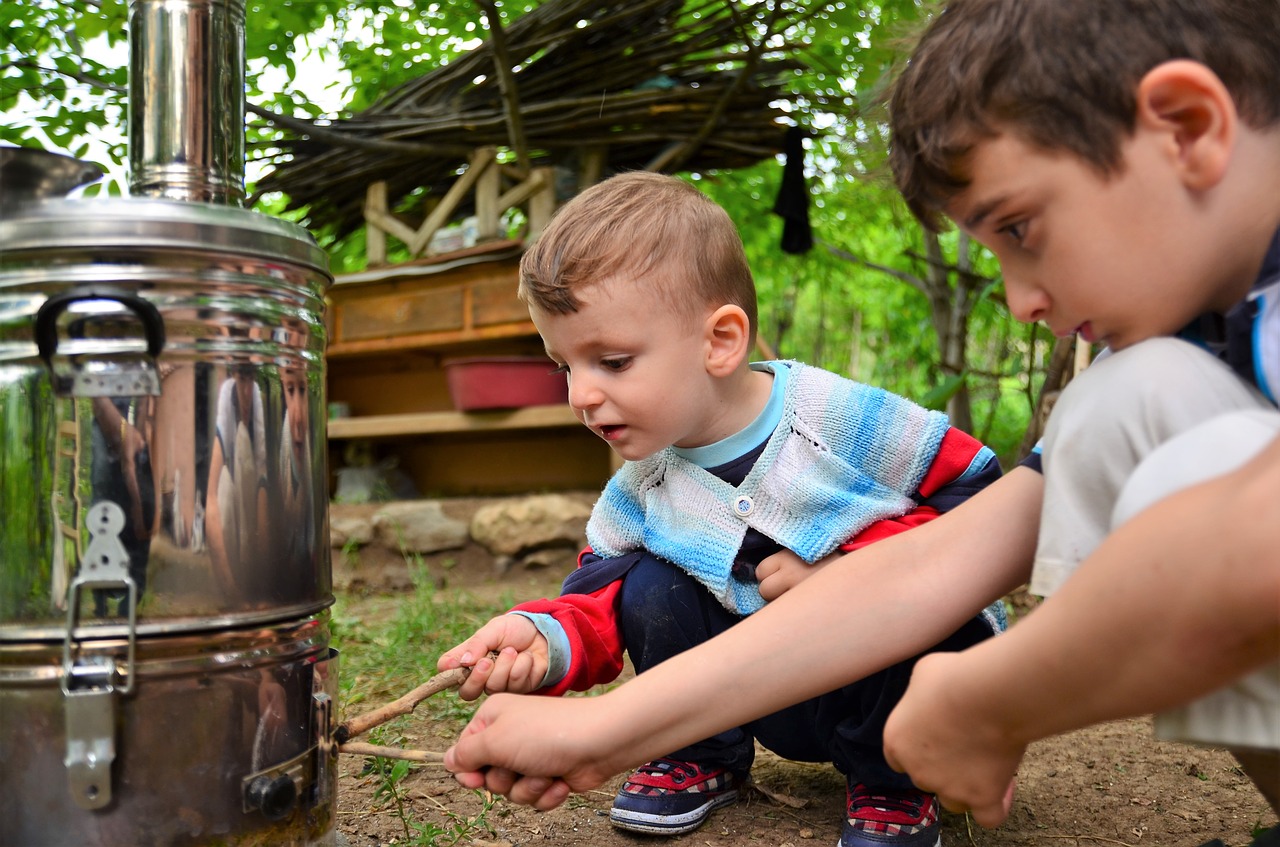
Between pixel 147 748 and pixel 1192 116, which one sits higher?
pixel 1192 116

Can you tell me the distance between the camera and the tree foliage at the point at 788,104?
118 inches

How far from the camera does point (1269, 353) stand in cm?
91

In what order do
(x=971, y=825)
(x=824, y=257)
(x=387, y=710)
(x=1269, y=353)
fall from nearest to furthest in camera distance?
1. (x=1269, y=353)
2. (x=387, y=710)
3. (x=971, y=825)
4. (x=824, y=257)

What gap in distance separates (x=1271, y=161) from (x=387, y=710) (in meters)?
1.11

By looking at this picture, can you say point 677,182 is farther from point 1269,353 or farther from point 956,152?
point 1269,353

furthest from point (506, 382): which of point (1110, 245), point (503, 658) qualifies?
point (1110, 245)

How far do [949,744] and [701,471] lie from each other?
72 cm

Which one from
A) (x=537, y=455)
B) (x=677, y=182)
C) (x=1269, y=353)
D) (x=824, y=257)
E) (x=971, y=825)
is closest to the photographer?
(x=1269, y=353)

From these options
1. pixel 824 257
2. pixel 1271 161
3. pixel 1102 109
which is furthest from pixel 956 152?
pixel 824 257

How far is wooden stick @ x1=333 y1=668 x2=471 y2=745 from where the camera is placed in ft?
4.00

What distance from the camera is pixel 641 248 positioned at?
1.50m

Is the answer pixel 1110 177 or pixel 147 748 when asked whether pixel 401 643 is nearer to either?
pixel 147 748

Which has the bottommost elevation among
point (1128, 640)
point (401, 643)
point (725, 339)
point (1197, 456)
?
point (401, 643)

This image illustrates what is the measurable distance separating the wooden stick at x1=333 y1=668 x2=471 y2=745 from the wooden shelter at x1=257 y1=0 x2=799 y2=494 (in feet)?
10.8
